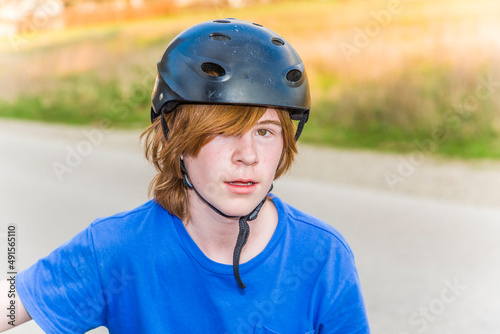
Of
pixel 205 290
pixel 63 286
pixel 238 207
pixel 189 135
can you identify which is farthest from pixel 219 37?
pixel 63 286

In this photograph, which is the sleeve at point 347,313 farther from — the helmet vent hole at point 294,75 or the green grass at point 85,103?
the green grass at point 85,103

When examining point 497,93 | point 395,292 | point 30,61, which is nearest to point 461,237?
point 395,292

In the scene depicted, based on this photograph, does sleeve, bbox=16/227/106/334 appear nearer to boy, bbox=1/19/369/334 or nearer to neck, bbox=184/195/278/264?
boy, bbox=1/19/369/334

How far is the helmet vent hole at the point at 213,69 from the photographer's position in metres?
2.05

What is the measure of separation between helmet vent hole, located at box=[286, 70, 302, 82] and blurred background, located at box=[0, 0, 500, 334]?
246 centimetres

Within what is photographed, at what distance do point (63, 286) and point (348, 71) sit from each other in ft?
31.9

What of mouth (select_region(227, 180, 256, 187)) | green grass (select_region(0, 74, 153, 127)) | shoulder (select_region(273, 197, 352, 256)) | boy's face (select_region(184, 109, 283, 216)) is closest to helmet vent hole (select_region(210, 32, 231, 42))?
boy's face (select_region(184, 109, 283, 216))

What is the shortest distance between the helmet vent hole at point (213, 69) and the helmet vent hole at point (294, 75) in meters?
0.23

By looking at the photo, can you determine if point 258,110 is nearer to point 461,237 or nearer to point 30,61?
point 461,237

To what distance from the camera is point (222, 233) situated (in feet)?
6.81

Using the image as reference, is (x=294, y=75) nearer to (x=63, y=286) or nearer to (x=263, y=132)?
(x=263, y=132)

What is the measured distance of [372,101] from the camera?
34.1ft

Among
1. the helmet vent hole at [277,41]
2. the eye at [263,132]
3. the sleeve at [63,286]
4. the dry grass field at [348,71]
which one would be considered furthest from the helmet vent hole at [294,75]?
the dry grass field at [348,71]

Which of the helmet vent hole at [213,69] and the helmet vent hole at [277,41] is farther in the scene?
the helmet vent hole at [277,41]
